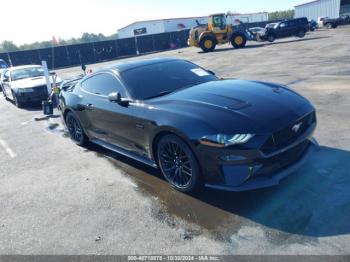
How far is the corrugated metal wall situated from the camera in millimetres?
52100

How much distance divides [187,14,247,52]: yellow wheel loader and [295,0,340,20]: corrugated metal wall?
33381 mm

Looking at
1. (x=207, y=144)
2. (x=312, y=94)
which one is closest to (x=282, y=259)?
(x=207, y=144)

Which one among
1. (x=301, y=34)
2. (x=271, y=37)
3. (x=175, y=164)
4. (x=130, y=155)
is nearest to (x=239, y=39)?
(x=271, y=37)

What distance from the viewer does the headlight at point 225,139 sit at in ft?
11.6

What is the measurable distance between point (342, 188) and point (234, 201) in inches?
49.8

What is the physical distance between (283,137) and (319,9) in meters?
60.8

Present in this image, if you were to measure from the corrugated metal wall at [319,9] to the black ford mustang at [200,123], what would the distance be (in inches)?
2181

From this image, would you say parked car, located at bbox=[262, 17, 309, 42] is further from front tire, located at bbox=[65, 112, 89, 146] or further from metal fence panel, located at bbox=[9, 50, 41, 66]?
front tire, located at bbox=[65, 112, 89, 146]

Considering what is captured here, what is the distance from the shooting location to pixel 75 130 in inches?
267

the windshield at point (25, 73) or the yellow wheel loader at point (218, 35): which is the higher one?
the yellow wheel loader at point (218, 35)

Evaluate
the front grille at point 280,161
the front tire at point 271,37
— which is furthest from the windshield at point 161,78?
the front tire at point 271,37

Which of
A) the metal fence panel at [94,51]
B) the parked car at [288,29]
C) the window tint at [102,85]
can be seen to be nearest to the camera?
the window tint at [102,85]

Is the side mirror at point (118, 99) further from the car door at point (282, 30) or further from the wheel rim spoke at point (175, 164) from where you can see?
the car door at point (282, 30)

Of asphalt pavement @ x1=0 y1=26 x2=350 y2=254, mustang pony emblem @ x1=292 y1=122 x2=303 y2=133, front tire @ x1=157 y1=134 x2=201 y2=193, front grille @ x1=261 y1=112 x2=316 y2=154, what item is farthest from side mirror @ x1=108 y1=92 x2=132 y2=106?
mustang pony emblem @ x1=292 y1=122 x2=303 y2=133
